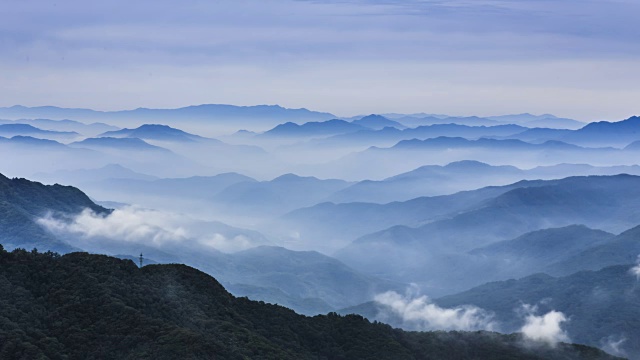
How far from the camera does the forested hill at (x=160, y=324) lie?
96.6 meters

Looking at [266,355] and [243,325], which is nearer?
[266,355]

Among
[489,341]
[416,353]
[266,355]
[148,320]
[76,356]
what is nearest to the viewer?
[76,356]

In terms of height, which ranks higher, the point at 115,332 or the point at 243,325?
the point at 243,325

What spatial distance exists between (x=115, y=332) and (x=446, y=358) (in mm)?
61613

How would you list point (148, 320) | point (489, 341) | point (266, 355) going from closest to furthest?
point (148, 320)
point (266, 355)
point (489, 341)

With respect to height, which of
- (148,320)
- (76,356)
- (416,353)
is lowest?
(76,356)

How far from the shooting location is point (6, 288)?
106m

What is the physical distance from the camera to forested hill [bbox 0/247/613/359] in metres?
96.6

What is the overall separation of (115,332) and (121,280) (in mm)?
18543

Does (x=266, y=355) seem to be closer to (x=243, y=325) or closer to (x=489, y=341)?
(x=243, y=325)

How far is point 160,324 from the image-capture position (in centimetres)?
10194

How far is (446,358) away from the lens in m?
139

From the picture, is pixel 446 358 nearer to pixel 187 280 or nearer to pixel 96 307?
pixel 187 280

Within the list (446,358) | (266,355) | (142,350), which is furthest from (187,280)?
(446,358)
